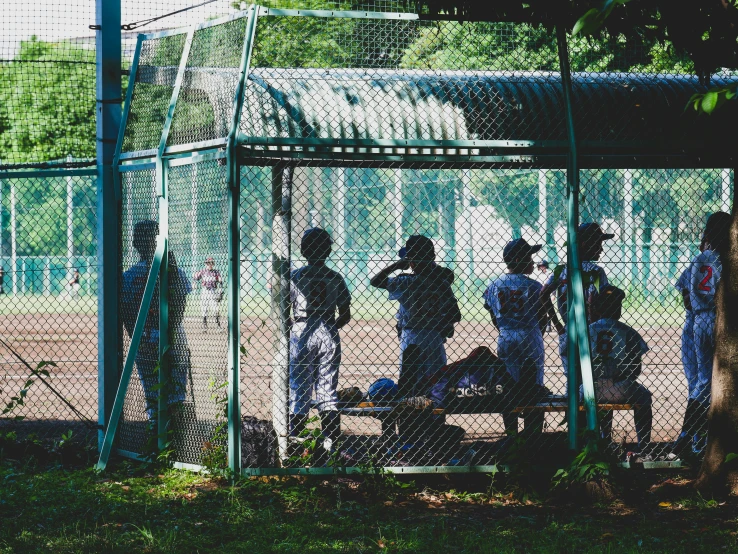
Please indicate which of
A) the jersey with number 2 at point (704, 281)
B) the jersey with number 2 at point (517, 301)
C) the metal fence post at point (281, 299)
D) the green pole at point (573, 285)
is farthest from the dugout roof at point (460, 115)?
the jersey with number 2 at point (517, 301)

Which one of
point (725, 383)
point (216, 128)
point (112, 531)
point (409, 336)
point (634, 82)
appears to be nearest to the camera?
point (112, 531)

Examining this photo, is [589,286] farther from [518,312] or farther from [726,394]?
[726,394]

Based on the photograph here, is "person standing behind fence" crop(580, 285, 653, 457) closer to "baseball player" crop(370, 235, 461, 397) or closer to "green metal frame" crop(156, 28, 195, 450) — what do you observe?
"baseball player" crop(370, 235, 461, 397)

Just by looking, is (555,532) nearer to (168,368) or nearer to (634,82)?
(168,368)

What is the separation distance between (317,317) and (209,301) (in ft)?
3.85

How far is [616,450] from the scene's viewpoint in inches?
268

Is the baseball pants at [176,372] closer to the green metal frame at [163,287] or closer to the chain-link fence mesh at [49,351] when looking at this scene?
the green metal frame at [163,287]

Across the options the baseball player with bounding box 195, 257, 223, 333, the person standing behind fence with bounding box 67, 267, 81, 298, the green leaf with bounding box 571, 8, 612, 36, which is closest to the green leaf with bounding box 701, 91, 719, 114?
the green leaf with bounding box 571, 8, 612, 36

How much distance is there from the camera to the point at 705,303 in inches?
319

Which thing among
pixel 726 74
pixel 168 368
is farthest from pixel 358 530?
pixel 726 74

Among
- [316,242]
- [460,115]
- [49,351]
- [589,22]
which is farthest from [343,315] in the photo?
[49,351]

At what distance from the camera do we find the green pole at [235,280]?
20.0ft

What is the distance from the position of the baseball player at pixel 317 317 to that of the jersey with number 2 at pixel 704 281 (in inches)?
127

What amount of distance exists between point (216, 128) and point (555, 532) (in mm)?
3687
